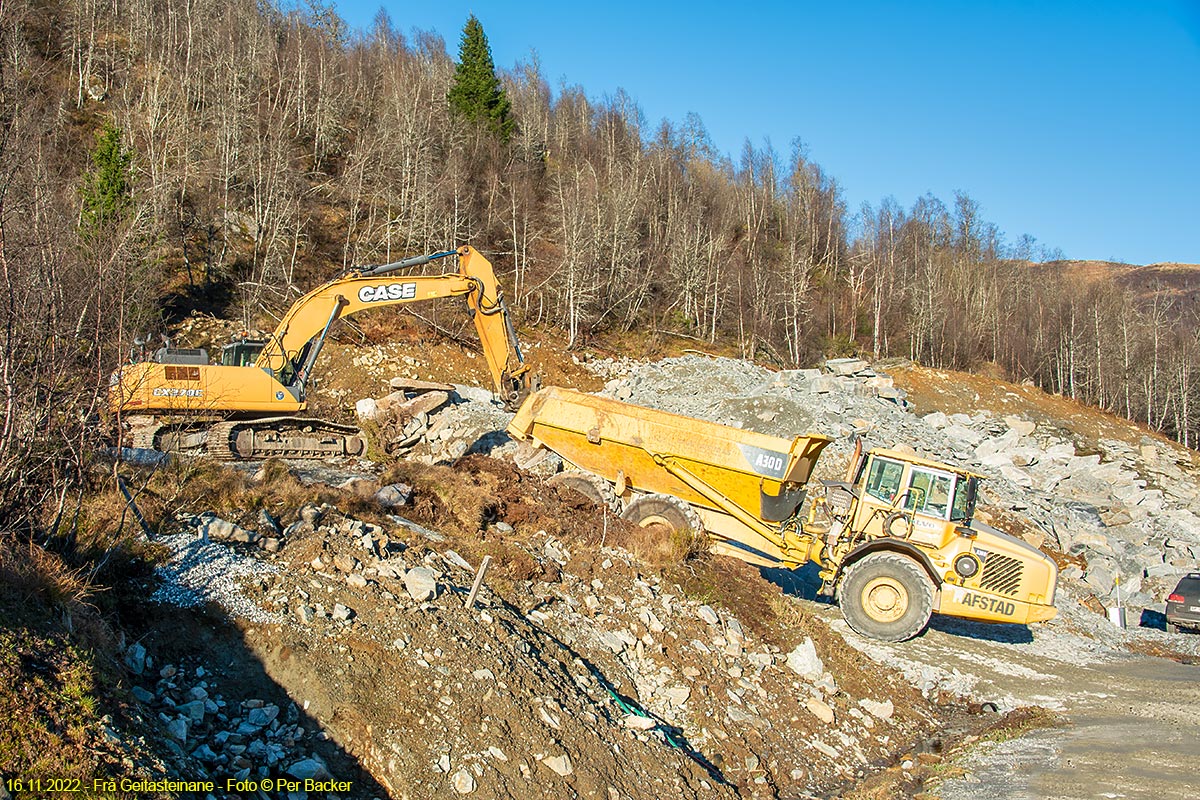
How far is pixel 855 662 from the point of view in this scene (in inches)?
381

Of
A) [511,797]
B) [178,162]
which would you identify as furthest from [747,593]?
[178,162]

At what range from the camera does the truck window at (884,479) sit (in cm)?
1066

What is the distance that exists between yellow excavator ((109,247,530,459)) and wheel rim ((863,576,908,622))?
6192mm

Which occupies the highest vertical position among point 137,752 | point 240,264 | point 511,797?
point 240,264

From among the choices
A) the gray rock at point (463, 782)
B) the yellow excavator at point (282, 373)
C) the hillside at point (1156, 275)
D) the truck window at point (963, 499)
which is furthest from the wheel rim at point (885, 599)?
the hillside at point (1156, 275)

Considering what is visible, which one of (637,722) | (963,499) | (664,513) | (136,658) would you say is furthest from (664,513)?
(136,658)

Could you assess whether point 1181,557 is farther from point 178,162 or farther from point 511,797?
point 178,162

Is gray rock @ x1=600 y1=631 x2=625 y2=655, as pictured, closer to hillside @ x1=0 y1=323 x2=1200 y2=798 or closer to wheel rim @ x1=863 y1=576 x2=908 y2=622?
hillside @ x1=0 y1=323 x2=1200 y2=798

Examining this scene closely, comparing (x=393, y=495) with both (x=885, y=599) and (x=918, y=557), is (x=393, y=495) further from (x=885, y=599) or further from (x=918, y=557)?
(x=918, y=557)

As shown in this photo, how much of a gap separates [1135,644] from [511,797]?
12.4 meters

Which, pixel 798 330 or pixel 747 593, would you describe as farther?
pixel 798 330

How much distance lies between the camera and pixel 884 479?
10734mm

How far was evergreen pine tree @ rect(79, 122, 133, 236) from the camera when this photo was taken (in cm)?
2141

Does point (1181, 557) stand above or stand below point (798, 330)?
below
